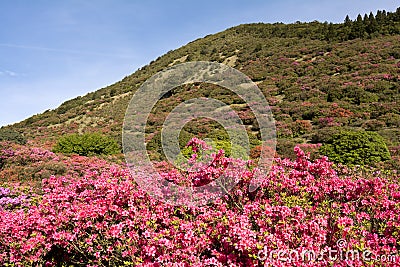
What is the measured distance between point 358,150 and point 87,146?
11.9 meters

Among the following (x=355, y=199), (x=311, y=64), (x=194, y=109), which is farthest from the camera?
(x=311, y=64)

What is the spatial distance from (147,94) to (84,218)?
40.9 meters

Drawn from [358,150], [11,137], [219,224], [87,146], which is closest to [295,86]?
[358,150]

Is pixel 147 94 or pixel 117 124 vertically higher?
pixel 147 94

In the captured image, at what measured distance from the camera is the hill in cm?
1900

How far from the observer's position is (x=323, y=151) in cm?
1198

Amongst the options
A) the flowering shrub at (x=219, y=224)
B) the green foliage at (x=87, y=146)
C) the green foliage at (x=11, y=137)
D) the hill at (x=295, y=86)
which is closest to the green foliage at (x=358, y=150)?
the hill at (x=295, y=86)

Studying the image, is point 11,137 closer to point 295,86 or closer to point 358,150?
point 358,150

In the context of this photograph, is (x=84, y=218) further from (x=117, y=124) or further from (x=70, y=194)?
(x=117, y=124)

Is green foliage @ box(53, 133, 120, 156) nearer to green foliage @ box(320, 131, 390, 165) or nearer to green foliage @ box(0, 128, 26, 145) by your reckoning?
green foliage @ box(0, 128, 26, 145)

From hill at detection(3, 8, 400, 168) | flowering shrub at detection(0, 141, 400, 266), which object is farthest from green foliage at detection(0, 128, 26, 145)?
flowering shrub at detection(0, 141, 400, 266)

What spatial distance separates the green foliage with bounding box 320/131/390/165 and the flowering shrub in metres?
7.22

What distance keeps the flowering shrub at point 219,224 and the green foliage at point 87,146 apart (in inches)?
483

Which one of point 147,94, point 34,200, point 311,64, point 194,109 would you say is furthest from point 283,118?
point 147,94
